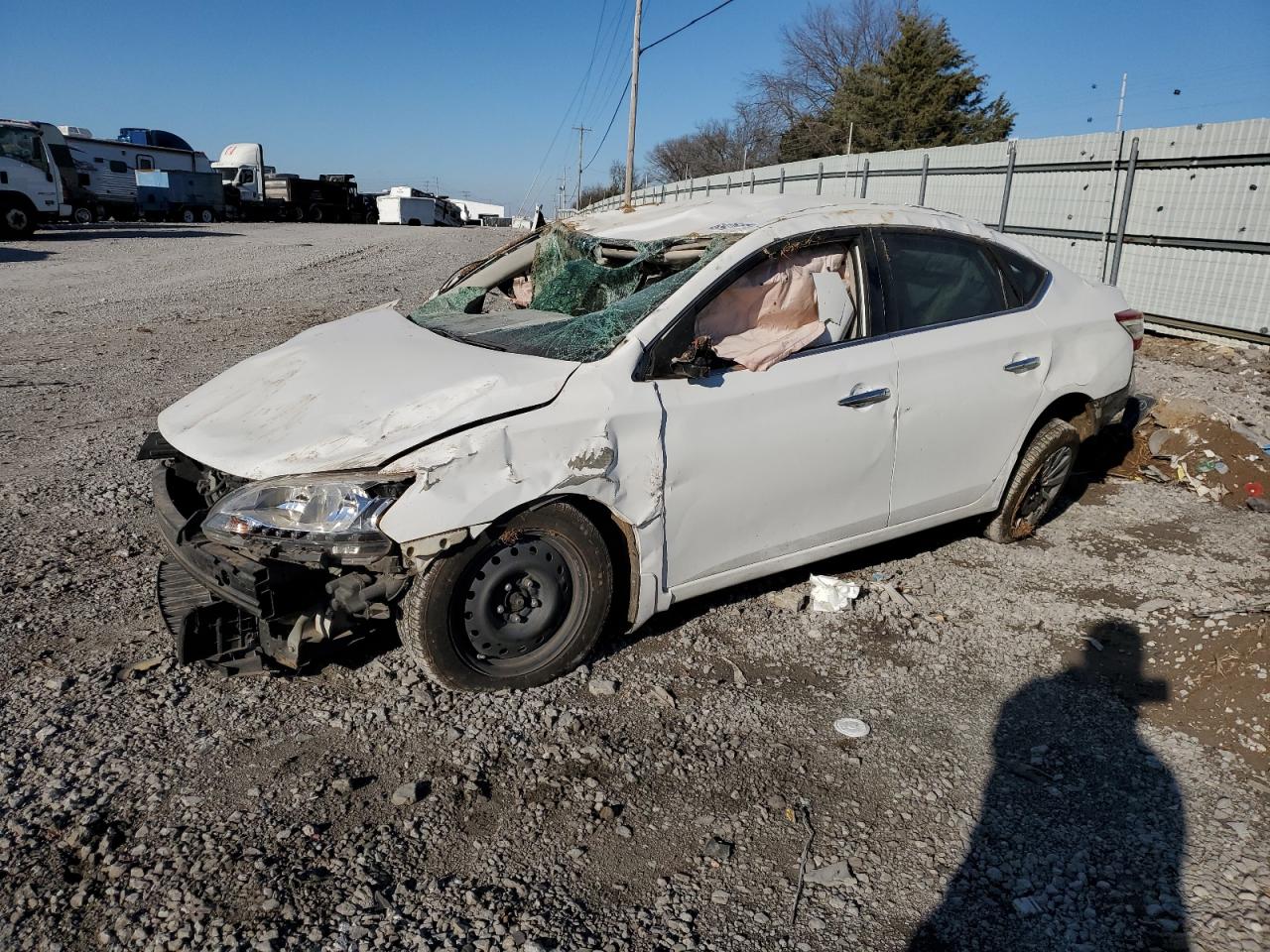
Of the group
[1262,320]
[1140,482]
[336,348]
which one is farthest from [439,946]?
[1262,320]

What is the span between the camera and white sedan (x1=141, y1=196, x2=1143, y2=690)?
2984 mm

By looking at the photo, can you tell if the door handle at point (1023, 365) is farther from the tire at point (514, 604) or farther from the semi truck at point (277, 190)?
the semi truck at point (277, 190)

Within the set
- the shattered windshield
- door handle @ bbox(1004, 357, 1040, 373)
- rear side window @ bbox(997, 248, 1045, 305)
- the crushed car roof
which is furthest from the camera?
rear side window @ bbox(997, 248, 1045, 305)

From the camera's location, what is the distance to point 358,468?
294cm

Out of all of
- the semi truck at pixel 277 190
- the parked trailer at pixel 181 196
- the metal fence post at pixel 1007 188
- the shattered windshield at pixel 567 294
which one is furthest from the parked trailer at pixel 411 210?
the shattered windshield at pixel 567 294

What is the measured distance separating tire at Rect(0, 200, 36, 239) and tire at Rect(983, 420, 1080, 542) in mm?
25850

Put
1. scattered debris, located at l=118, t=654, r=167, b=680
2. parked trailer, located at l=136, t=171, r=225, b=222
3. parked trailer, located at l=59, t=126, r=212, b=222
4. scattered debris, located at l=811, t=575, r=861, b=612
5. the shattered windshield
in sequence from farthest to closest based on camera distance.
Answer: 1. parked trailer, located at l=136, t=171, r=225, b=222
2. parked trailer, located at l=59, t=126, r=212, b=222
3. scattered debris, located at l=811, t=575, r=861, b=612
4. the shattered windshield
5. scattered debris, located at l=118, t=654, r=167, b=680

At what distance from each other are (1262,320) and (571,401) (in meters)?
9.46

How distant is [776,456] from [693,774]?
1.27 m

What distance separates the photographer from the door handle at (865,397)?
3.73 metres

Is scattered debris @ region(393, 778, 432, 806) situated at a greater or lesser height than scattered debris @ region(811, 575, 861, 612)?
lesser

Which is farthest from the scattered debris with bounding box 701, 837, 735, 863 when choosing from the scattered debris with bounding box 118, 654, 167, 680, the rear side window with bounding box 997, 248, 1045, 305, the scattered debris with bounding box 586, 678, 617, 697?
the rear side window with bounding box 997, 248, 1045, 305

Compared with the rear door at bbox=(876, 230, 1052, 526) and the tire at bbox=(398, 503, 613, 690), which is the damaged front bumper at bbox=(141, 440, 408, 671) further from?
the rear door at bbox=(876, 230, 1052, 526)

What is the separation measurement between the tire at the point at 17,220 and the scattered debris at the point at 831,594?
25656 millimetres
